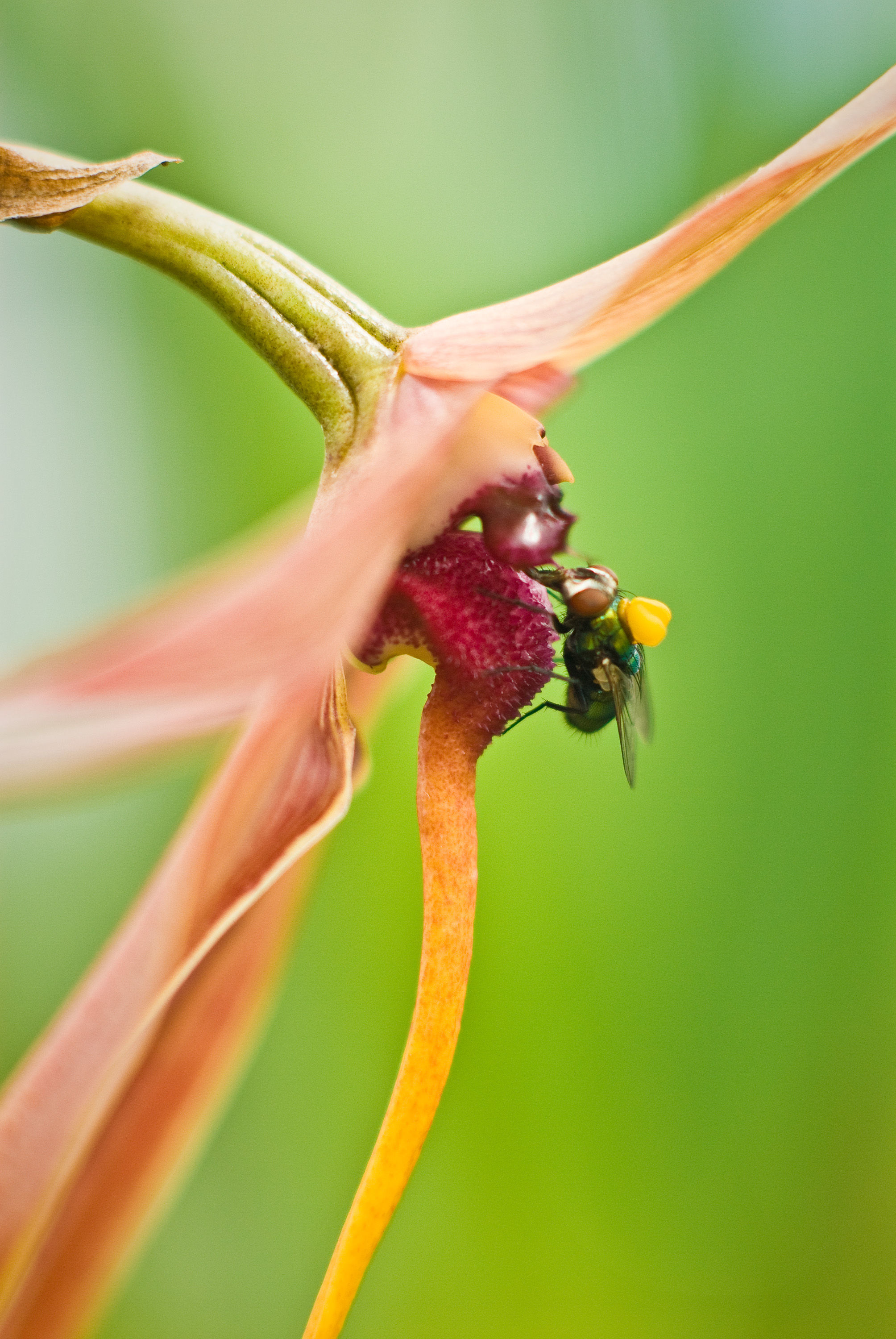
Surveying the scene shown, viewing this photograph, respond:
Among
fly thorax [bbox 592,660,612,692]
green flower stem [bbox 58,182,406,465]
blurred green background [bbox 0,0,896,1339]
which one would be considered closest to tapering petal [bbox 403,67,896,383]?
green flower stem [bbox 58,182,406,465]

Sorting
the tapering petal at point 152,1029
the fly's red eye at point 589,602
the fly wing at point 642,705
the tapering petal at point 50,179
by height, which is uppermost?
the fly wing at point 642,705

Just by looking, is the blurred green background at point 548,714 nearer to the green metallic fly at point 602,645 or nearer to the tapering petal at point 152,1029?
the green metallic fly at point 602,645

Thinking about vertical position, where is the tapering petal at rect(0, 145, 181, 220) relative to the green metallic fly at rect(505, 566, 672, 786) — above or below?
below

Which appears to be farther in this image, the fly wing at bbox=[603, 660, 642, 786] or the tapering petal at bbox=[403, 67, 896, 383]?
the fly wing at bbox=[603, 660, 642, 786]

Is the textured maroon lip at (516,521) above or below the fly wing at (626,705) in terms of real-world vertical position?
below

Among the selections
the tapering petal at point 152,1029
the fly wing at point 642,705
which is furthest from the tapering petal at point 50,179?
the fly wing at point 642,705

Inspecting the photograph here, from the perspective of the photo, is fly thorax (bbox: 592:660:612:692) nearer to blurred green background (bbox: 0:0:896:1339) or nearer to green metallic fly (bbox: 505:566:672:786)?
green metallic fly (bbox: 505:566:672:786)
